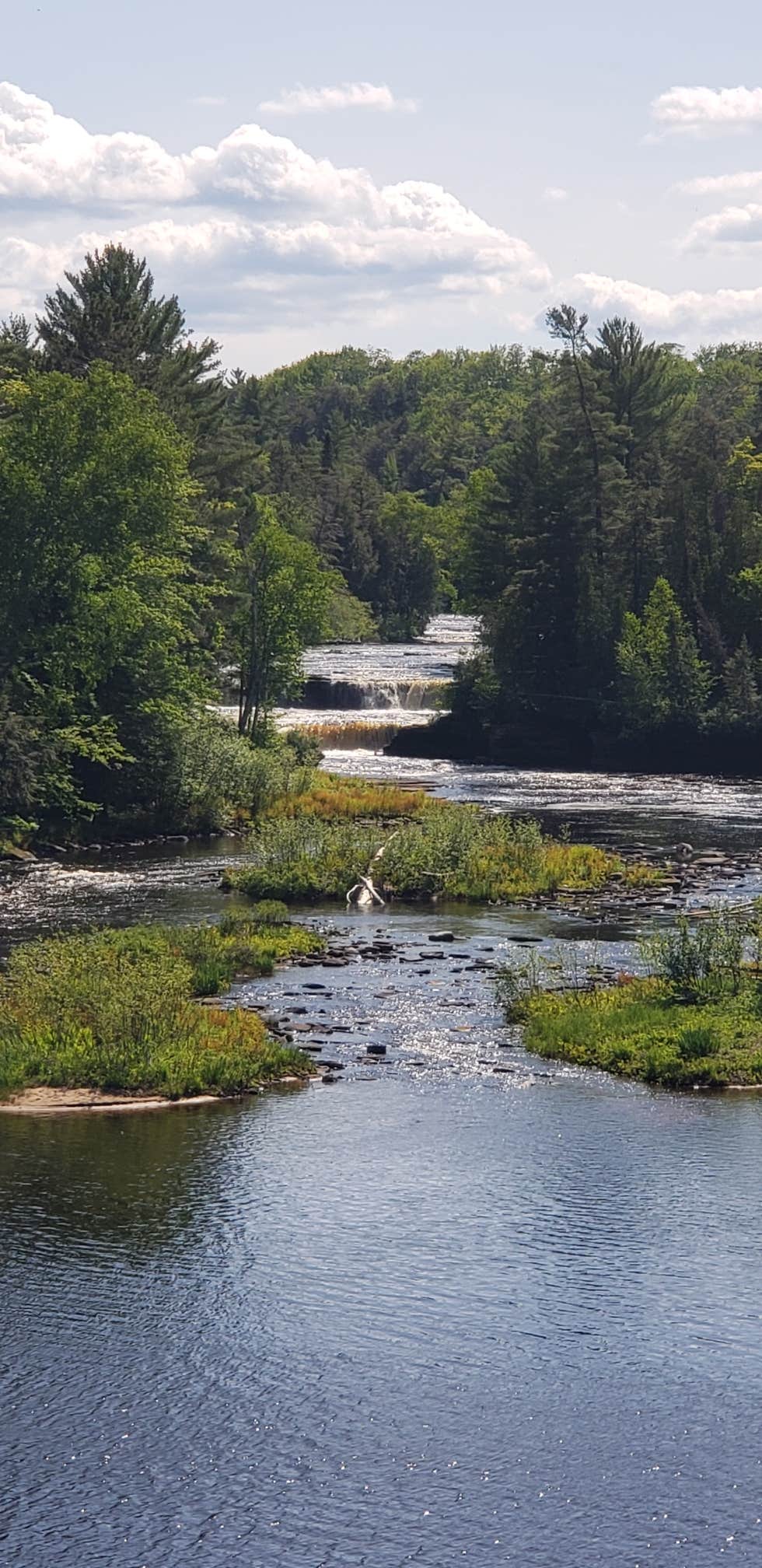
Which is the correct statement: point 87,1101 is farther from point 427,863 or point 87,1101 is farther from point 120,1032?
point 427,863

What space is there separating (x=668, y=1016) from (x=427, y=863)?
63.8ft

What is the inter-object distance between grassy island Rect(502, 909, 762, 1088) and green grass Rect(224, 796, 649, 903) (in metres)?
13.7

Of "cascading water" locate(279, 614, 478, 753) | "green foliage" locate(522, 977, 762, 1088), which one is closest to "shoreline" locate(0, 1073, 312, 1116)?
"green foliage" locate(522, 977, 762, 1088)

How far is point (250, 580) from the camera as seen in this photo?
94.9m

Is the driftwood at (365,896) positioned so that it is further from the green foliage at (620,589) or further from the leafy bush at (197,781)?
the green foliage at (620,589)

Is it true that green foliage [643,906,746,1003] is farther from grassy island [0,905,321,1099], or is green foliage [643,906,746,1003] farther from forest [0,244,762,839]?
forest [0,244,762,839]

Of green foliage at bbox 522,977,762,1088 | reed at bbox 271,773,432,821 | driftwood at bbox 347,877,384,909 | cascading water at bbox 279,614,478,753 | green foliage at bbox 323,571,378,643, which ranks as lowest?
green foliage at bbox 522,977,762,1088

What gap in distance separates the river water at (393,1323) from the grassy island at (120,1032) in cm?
113

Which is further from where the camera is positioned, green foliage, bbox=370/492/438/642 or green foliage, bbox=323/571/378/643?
green foliage, bbox=370/492/438/642

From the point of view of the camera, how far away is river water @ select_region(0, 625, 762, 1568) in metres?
19.5

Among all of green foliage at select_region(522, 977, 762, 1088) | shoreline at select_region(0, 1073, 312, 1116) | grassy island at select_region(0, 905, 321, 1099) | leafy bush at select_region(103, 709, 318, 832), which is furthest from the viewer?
leafy bush at select_region(103, 709, 318, 832)

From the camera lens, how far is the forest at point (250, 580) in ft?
217

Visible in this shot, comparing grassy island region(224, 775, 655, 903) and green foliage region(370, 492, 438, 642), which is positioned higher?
green foliage region(370, 492, 438, 642)

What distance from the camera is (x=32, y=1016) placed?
3584 centimetres
